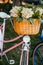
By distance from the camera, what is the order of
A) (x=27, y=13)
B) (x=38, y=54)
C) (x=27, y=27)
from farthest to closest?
(x=38, y=54)
(x=27, y=27)
(x=27, y=13)

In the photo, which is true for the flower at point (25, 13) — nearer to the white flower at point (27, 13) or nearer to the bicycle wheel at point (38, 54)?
the white flower at point (27, 13)

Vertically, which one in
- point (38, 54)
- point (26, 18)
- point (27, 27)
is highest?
point (26, 18)

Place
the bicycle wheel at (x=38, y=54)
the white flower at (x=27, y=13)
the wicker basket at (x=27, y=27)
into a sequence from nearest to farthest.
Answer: the white flower at (x=27, y=13)
the wicker basket at (x=27, y=27)
the bicycle wheel at (x=38, y=54)

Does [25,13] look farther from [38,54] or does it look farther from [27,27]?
[38,54]

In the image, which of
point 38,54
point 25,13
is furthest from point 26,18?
point 38,54

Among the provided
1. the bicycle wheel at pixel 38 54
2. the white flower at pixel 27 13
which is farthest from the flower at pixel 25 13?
the bicycle wheel at pixel 38 54

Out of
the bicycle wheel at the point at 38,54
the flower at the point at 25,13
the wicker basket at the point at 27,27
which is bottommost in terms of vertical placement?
the bicycle wheel at the point at 38,54

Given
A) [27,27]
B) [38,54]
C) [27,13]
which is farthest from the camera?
[38,54]

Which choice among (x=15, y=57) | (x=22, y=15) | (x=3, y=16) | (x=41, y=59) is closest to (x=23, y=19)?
(x=22, y=15)

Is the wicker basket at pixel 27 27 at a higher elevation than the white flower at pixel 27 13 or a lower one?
lower

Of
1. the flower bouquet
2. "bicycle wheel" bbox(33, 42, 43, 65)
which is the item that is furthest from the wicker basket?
"bicycle wheel" bbox(33, 42, 43, 65)

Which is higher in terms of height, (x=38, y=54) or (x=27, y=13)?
(x=27, y=13)

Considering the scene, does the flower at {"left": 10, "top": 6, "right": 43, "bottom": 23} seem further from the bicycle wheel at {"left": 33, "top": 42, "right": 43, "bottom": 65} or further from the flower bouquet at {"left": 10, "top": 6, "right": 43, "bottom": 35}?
the bicycle wheel at {"left": 33, "top": 42, "right": 43, "bottom": 65}

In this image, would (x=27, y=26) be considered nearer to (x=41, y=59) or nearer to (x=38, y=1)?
(x=41, y=59)
